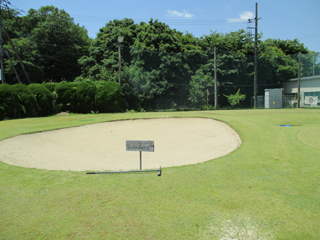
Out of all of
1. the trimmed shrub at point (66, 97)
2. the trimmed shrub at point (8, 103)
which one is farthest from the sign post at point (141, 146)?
the trimmed shrub at point (66, 97)

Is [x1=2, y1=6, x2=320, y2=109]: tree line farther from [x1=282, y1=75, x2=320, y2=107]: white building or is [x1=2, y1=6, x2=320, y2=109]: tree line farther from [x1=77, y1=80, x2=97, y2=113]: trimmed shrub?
[x1=77, y1=80, x2=97, y2=113]: trimmed shrub

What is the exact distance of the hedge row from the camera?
60.3 ft

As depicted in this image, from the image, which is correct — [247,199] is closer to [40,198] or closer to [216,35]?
[40,198]

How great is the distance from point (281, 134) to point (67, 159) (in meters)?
8.58

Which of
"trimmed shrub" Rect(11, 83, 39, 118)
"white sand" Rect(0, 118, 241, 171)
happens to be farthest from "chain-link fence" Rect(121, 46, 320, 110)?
"white sand" Rect(0, 118, 241, 171)

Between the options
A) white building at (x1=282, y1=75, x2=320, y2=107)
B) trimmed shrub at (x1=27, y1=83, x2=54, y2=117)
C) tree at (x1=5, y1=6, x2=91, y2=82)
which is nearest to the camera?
trimmed shrub at (x1=27, y1=83, x2=54, y2=117)

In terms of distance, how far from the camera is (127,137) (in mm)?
12602

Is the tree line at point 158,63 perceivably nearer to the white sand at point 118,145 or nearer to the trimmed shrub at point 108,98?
the trimmed shrub at point 108,98

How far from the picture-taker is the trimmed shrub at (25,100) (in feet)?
59.7

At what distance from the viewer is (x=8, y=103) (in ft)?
57.4

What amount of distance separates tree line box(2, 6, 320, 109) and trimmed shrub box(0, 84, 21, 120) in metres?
10.8

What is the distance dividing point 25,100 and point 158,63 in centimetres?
1571

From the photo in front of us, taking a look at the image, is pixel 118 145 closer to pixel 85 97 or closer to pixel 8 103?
pixel 8 103

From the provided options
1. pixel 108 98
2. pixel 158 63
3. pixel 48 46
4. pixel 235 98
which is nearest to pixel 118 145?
pixel 108 98
